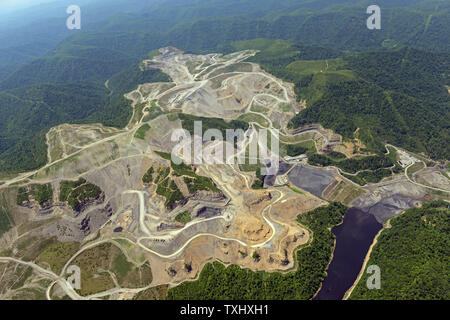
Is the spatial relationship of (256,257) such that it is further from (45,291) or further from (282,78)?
(282,78)

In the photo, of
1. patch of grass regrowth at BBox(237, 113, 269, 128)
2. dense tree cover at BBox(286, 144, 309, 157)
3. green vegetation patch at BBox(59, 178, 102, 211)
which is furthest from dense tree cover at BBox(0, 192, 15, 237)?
dense tree cover at BBox(286, 144, 309, 157)

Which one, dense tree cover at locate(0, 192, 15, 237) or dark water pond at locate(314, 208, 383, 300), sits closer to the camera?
dark water pond at locate(314, 208, 383, 300)

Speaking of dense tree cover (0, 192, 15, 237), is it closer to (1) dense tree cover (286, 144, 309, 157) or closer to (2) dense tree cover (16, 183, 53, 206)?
(2) dense tree cover (16, 183, 53, 206)

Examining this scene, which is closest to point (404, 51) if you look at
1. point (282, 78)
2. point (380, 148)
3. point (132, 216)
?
point (282, 78)

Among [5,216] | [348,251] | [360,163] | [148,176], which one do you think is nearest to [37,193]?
[5,216]

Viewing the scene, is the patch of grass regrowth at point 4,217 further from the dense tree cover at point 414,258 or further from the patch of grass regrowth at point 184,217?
the dense tree cover at point 414,258

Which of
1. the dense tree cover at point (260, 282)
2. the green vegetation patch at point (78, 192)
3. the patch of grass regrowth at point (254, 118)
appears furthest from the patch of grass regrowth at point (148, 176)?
the patch of grass regrowth at point (254, 118)

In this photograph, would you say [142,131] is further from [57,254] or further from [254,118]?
[254,118]
